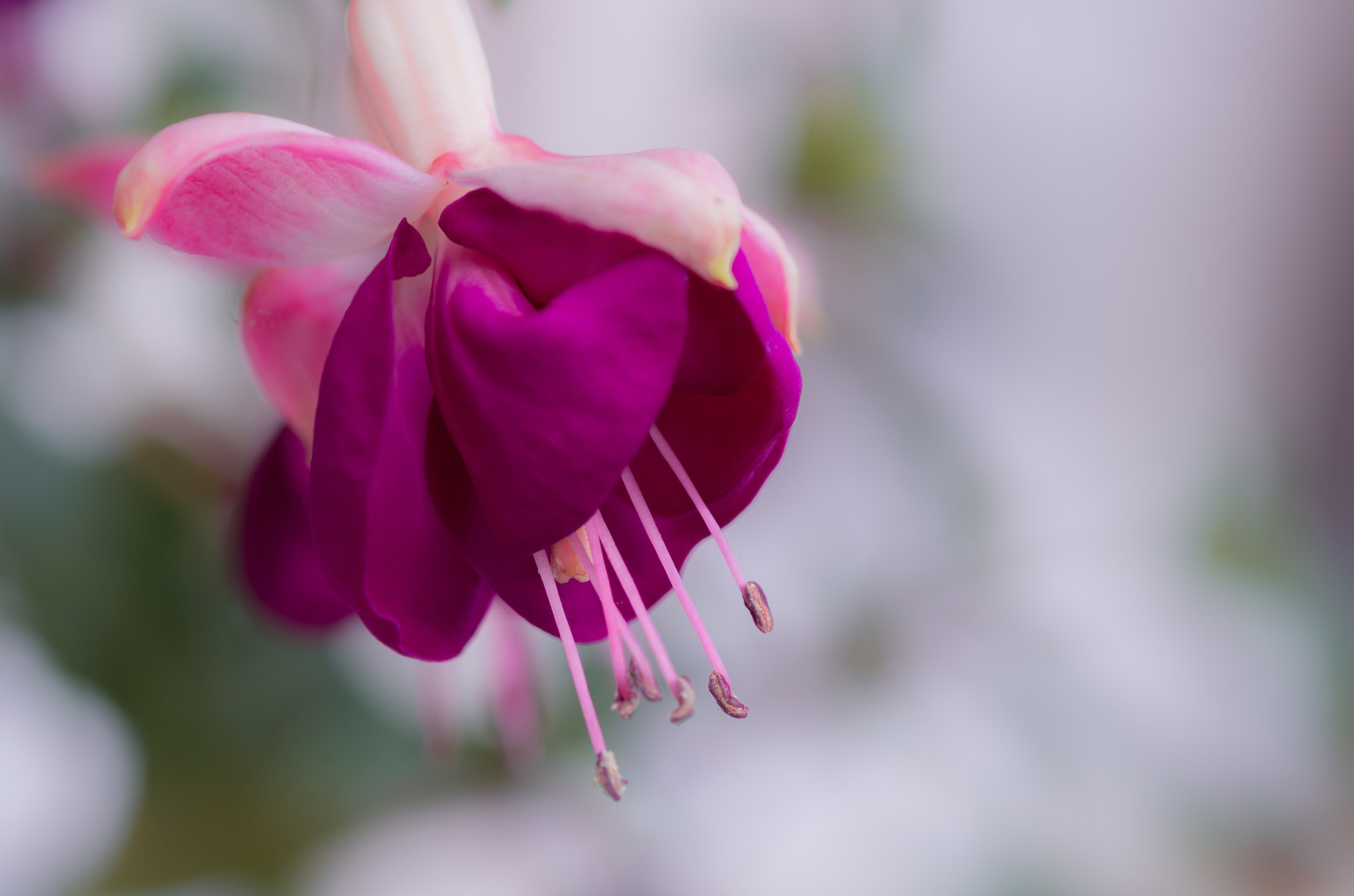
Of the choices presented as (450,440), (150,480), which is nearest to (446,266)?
(450,440)

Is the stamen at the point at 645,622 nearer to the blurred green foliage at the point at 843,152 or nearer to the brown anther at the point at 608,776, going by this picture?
the brown anther at the point at 608,776

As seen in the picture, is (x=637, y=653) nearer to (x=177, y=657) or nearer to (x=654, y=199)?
(x=654, y=199)

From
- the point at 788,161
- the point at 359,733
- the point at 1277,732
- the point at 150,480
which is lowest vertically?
the point at 1277,732

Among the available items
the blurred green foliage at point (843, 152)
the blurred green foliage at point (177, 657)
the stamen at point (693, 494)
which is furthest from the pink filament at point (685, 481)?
the blurred green foliage at point (843, 152)

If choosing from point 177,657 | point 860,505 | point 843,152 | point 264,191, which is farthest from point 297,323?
point 860,505

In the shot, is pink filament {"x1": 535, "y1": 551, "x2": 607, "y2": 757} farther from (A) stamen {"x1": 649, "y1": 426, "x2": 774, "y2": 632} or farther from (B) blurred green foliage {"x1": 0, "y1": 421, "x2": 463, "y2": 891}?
(B) blurred green foliage {"x1": 0, "y1": 421, "x2": 463, "y2": 891}

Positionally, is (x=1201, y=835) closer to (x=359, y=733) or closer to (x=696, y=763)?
(x=696, y=763)
